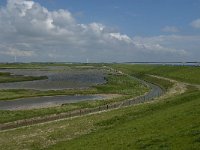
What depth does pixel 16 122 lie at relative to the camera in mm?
51719

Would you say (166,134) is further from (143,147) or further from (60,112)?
(60,112)

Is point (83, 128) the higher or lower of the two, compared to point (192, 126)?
lower

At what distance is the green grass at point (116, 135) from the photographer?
23.9m

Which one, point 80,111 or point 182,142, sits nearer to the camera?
point 182,142

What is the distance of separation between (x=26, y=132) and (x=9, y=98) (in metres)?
41.1

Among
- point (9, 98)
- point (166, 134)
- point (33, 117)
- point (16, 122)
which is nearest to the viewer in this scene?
point (166, 134)

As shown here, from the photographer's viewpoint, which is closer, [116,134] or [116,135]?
[116,135]

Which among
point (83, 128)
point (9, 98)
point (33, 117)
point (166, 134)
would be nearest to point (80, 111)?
point (33, 117)

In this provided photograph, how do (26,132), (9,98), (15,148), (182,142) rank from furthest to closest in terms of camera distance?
(9,98)
(26,132)
(15,148)
(182,142)

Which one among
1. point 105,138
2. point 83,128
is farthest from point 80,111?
point 105,138

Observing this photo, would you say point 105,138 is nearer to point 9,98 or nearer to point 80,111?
point 80,111

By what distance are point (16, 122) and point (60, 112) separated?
11.2m

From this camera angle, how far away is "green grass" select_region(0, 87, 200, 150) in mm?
23891

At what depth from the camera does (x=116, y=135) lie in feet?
103
